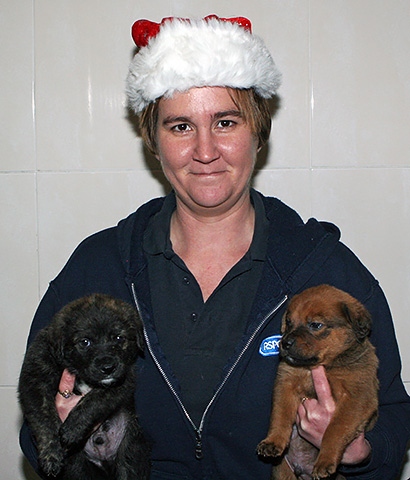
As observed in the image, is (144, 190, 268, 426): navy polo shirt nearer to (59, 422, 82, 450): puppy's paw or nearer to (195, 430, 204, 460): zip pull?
(195, 430, 204, 460): zip pull

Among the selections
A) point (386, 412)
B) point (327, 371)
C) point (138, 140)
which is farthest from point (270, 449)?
point (138, 140)

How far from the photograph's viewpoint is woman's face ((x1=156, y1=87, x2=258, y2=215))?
7.92 ft

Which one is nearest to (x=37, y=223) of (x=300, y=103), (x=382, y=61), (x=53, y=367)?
(x=53, y=367)

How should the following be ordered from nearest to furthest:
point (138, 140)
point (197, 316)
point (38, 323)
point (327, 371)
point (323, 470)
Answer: point (323, 470)
point (327, 371)
point (197, 316)
point (38, 323)
point (138, 140)

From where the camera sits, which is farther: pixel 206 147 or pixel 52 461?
pixel 206 147

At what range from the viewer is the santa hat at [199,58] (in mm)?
2404

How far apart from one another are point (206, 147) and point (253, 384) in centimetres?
88

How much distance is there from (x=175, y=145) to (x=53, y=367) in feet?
3.09

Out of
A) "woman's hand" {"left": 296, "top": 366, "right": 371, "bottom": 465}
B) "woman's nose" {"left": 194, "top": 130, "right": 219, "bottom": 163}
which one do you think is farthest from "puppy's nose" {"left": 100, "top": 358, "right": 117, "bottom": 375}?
"woman's nose" {"left": 194, "top": 130, "right": 219, "bottom": 163}

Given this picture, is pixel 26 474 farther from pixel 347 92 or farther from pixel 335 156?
pixel 347 92

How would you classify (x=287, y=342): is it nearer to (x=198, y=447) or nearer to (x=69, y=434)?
(x=198, y=447)

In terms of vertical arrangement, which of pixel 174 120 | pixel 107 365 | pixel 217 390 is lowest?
pixel 217 390

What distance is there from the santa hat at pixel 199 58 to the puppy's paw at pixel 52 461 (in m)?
1.35

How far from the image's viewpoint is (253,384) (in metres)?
2.40
